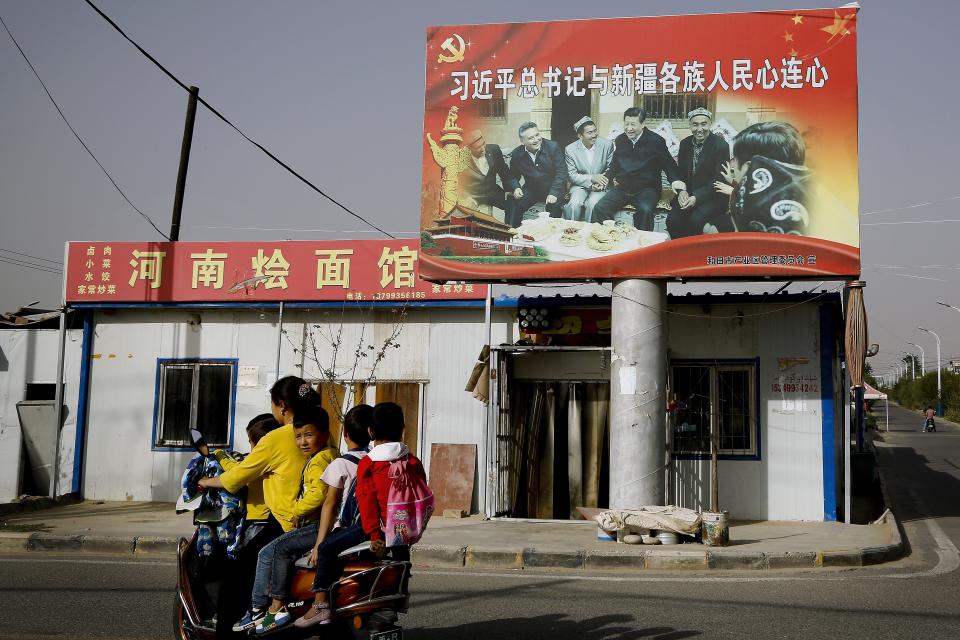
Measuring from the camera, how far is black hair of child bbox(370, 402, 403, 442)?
526 centimetres

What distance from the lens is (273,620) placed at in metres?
5.20

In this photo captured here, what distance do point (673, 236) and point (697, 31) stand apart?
2.62 meters

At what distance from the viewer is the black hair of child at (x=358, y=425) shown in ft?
18.1

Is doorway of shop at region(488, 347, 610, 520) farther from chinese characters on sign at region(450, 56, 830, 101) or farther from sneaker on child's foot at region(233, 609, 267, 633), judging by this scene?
sneaker on child's foot at region(233, 609, 267, 633)

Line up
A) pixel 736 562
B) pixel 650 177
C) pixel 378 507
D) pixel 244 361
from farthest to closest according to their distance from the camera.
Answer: pixel 244 361
pixel 650 177
pixel 736 562
pixel 378 507

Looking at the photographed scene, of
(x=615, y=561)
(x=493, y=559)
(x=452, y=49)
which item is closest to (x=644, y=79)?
(x=452, y=49)

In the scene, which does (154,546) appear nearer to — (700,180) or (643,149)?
(643,149)

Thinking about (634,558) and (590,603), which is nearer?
(590,603)

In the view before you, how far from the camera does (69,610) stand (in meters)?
7.16

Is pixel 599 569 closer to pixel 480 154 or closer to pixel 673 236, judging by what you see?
pixel 673 236

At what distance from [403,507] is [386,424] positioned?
1.51ft

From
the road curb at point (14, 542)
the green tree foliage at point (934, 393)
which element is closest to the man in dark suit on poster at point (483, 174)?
the road curb at point (14, 542)

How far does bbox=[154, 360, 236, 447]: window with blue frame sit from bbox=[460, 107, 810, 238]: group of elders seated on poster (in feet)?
17.0

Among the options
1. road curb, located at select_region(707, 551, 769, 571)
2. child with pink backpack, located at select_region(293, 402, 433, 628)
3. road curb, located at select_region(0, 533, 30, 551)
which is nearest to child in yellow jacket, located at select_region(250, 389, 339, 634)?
child with pink backpack, located at select_region(293, 402, 433, 628)
